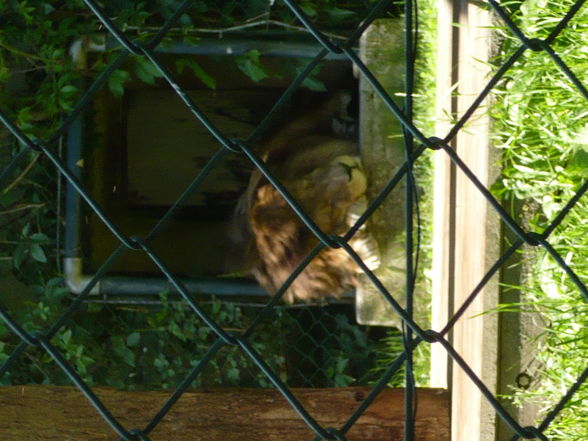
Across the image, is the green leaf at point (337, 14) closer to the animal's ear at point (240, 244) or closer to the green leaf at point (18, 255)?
the animal's ear at point (240, 244)

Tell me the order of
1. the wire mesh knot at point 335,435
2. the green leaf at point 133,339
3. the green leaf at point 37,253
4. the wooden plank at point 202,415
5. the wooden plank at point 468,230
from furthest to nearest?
the green leaf at point 133,339 < the green leaf at point 37,253 < the wooden plank at point 468,230 < the wooden plank at point 202,415 < the wire mesh knot at point 335,435

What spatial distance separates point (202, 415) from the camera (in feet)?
4.14

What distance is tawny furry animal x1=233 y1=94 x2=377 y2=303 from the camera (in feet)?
8.38

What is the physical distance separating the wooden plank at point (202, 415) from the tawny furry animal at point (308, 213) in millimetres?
1286

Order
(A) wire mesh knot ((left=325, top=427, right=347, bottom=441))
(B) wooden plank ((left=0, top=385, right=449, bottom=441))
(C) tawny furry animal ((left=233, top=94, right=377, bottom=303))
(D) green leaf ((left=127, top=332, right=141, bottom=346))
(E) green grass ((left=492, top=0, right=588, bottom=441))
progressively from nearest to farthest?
1. (A) wire mesh knot ((left=325, top=427, right=347, bottom=441))
2. (B) wooden plank ((left=0, top=385, right=449, bottom=441))
3. (E) green grass ((left=492, top=0, right=588, bottom=441))
4. (C) tawny furry animal ((left=233, top=94, right=377, bottom=303))
5. (D) green leaf ((left=127, top=332, right=141, bottom=346))

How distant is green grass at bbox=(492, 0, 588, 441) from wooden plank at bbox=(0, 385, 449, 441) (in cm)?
56

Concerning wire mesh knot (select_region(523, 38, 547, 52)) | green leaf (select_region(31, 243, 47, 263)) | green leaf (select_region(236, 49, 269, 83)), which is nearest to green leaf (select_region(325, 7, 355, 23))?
green leaf (select_region(236, 49, 269, 83))

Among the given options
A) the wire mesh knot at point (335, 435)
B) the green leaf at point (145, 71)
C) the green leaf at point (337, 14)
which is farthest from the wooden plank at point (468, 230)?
the wire mesh knot at point (335, 435)

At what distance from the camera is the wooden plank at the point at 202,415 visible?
1.23 meters

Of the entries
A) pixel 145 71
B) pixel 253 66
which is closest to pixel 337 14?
pixel 253 66

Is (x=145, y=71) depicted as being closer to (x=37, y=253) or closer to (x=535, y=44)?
(x=37, y=253)

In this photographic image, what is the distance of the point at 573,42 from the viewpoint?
5.80ft

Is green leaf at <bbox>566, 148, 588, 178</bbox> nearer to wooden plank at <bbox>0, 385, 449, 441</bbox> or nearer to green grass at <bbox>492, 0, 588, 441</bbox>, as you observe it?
green grass at <bbox>492, 0, 588, 441</bbox>

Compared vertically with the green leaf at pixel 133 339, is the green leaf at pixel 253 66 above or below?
above
